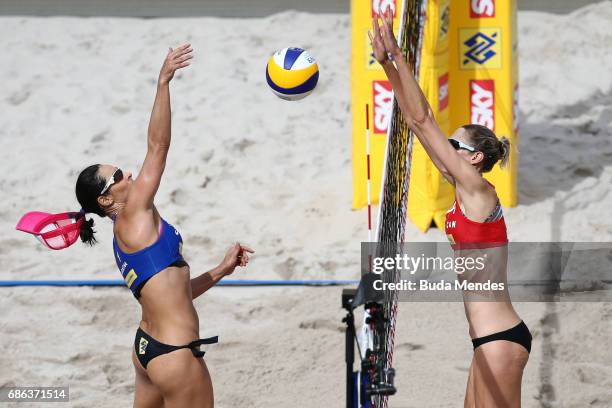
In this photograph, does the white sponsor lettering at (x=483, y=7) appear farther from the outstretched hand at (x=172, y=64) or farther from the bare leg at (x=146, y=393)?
the bare leg at (x=146, y=393)

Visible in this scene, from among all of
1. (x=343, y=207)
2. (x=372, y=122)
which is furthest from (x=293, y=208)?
(x=372, y=122)

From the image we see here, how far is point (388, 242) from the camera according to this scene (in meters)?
4.43

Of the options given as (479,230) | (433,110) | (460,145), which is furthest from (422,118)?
(433,110)

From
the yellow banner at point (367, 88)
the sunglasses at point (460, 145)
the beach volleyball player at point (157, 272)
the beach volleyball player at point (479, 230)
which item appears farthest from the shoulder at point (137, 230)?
the yellow banner at point (367, 88)

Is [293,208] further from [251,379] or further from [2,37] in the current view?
[2,37]

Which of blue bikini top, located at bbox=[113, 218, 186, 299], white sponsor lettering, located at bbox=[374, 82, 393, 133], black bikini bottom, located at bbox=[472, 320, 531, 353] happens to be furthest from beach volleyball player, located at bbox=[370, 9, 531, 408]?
white sponsor lettering, located at bbox=[374, 82, 393, 133]

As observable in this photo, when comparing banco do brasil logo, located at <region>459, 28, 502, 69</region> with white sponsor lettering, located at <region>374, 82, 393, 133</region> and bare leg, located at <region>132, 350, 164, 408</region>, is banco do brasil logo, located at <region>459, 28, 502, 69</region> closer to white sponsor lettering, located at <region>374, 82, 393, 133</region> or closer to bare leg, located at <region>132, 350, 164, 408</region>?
white sponsor lettering, located at <region>374, 82, 393, 133</region>

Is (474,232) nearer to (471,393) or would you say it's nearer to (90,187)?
(471,393)

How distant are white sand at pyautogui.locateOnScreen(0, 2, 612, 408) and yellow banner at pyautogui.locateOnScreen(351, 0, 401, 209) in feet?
1.93

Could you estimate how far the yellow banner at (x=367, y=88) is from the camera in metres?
7.58

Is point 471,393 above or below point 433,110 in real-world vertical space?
below

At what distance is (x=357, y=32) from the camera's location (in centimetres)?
764

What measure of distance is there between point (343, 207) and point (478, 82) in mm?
1380

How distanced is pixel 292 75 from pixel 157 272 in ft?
4.94
